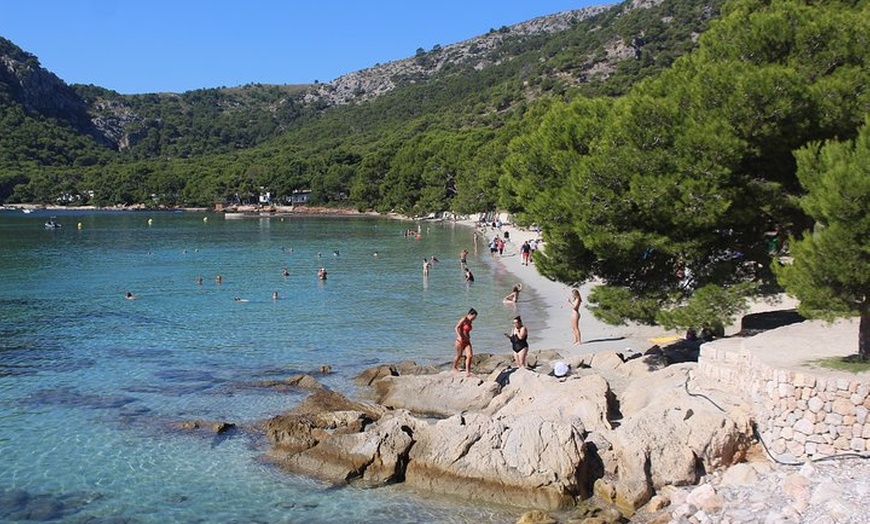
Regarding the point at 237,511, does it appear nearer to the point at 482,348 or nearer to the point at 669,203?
the point at 669,203

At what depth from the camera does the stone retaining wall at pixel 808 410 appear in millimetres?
10633

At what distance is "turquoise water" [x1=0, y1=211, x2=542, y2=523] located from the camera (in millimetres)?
12234

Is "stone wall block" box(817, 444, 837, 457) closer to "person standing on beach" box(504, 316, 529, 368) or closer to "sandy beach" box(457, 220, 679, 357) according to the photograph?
"person standing on beach" box(504, 316, 529, 368)

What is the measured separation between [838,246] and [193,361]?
17259 millimetres

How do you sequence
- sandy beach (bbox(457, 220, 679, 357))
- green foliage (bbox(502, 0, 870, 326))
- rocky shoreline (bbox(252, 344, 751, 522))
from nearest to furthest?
rocky shoreline (bbox(252, 344, 751, 522)), green foliage (bbox(502, 0, 870, 326)), sandy beach (bbox(457, 220, 679, 357))

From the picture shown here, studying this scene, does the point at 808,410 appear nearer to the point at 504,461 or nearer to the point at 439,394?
the point at 504,461

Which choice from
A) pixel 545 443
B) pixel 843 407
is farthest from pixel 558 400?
pixel 843 407

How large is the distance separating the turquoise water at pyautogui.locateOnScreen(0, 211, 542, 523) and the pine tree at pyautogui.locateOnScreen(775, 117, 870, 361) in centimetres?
559

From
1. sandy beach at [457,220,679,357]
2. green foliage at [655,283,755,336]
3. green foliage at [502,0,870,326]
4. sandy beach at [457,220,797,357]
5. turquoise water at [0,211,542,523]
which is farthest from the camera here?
sandy beach at [457,220,679,357]

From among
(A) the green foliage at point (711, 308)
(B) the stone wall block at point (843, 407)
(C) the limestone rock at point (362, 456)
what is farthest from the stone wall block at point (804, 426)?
(C) the limestone rock at point (362, 456)

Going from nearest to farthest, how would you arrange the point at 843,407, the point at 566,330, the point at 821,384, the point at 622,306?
the point at 843,407, the point at 821,384, the point at 622,306, the point at 566,330

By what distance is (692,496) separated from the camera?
1066 cm

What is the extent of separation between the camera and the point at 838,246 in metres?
10.5

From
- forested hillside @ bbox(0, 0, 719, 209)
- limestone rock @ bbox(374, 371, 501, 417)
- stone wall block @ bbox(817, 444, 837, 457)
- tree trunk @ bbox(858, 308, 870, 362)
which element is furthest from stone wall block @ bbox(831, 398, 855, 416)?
forested hillside @ bbox(0, 0, 719, 209)
